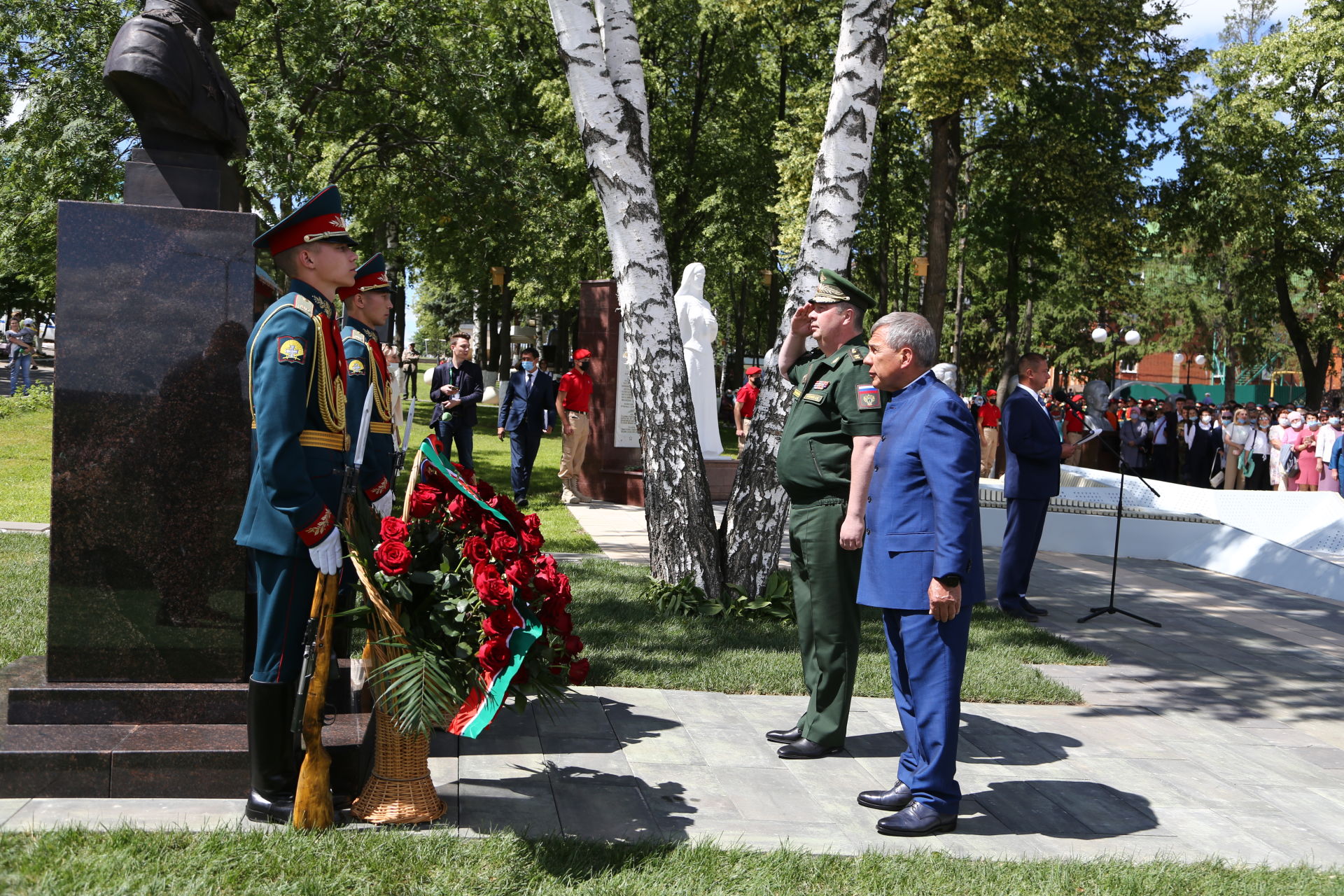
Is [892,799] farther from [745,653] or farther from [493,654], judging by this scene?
[745,653]

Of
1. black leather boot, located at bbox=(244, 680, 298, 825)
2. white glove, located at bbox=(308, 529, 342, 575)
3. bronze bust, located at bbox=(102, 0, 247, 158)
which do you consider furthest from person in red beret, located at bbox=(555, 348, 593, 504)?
white glove, located at bbox=(308, 529, 342, 575)

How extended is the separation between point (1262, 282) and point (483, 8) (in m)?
23.4

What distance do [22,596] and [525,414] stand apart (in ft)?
24.4

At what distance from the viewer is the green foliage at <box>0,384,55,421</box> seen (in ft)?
30.2

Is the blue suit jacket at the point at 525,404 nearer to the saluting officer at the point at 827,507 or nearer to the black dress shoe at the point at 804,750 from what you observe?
the saluting officer at the point at 827,507

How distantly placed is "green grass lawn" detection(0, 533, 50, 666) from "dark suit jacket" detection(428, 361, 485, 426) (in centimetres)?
500

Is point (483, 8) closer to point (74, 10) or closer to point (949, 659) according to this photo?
point (74, 10)

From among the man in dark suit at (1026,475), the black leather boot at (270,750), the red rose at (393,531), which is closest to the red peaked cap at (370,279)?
the red rose at (393,531)

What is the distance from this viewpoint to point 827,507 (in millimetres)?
5414

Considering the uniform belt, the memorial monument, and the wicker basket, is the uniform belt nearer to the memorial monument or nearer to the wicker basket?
the memorial monument

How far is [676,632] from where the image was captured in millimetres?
7641

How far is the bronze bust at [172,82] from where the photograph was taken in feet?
14.9

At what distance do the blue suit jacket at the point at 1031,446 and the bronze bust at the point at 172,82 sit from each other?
21.1 ft

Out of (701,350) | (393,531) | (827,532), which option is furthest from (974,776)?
(701,350)
